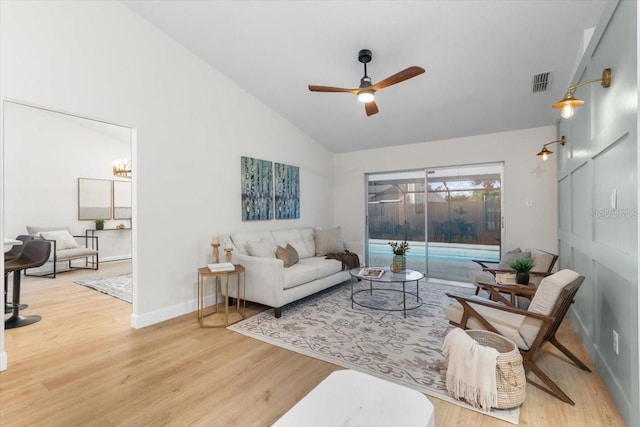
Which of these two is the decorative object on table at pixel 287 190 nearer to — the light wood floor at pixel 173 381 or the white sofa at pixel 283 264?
the white sofa at pixel 283 264

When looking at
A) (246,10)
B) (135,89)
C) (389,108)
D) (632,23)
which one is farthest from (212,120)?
(632,23)

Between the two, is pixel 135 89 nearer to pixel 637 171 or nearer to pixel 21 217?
pixel 637 171

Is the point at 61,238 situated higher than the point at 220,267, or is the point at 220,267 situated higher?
the point at 61,238

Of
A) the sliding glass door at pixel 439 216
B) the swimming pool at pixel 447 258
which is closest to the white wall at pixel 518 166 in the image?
the sliding glass door at pixel 439 216

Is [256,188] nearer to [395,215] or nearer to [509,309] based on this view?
[395,215]

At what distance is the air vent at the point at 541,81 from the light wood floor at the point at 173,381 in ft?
9.30

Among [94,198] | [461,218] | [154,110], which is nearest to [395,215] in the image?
[461,218]

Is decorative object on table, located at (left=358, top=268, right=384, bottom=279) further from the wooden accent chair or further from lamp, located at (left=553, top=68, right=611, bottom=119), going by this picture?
lamp, located at (left=553, top=68, right=611, bottom=119)

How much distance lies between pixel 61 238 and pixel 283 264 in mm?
5050

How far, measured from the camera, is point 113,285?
199 inches

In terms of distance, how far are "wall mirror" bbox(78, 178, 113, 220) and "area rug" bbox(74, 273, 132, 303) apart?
214 cm

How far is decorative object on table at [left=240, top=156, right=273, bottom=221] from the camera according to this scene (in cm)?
452

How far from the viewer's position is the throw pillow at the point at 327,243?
5055 millimetres

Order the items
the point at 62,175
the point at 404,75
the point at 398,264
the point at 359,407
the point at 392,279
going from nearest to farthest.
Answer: the point at 359,407 → the point at 404,75 → the point at 392,279 → the point at 398,264 → the point at 62,175
